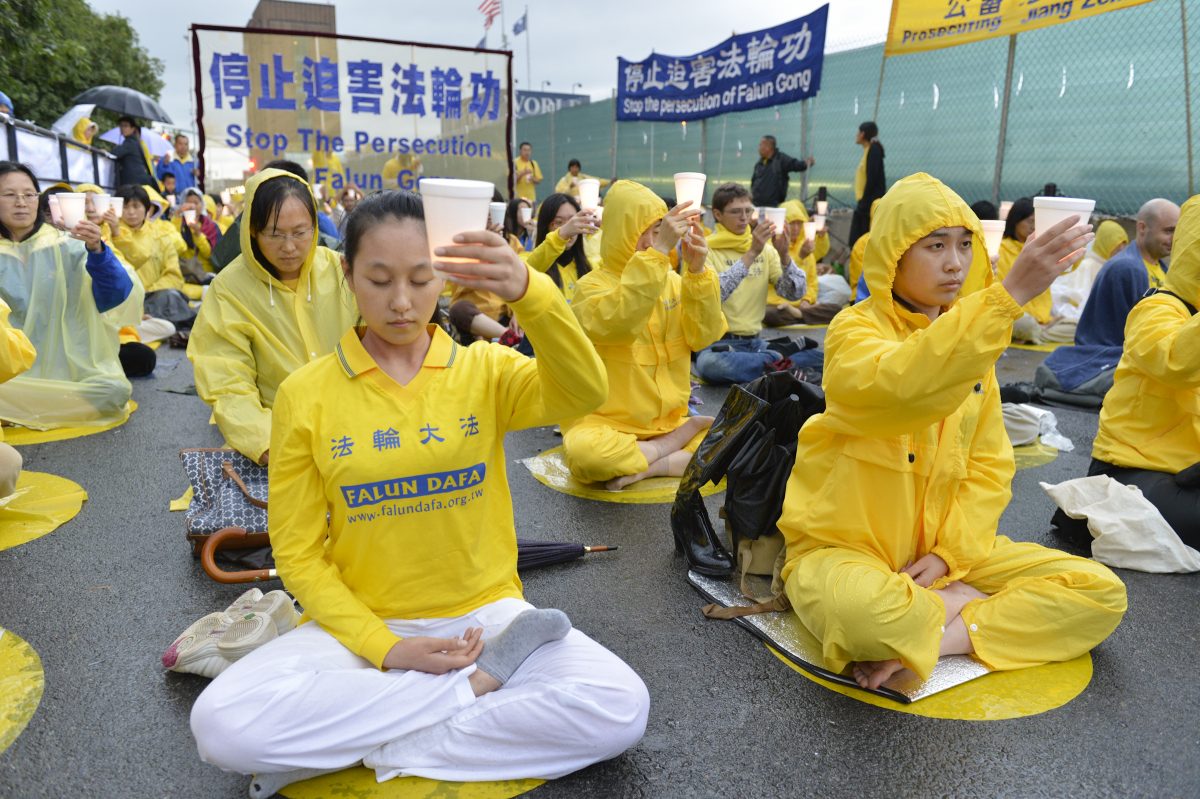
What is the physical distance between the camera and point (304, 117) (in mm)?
7336

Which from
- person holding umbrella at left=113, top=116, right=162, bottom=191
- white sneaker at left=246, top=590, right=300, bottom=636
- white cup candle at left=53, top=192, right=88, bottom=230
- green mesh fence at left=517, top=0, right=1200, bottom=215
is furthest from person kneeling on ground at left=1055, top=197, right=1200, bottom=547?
person holding umbrella at left=113, top=116, right=162, bottom=191

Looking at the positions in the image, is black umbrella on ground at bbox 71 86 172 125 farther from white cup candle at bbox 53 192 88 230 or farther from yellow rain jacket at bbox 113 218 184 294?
white cup candle at bbox 53 192 88 230

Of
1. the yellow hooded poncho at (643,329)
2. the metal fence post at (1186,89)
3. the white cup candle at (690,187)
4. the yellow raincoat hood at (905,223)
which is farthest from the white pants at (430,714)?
the metal fence post at (1186,89)

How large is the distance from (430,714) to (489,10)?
66.8 ft

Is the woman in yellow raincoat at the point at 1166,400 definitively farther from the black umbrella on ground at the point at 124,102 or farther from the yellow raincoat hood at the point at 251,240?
the black umbrella on ground at the point at 124,102

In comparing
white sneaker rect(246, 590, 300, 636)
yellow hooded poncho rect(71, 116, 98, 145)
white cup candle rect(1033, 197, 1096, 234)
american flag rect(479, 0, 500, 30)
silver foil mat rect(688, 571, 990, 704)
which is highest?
american flag rect(479, 0, 500, 30)

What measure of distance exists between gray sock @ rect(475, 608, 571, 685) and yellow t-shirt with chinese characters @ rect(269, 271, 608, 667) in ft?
0.56

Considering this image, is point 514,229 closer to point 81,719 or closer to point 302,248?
point 302,248

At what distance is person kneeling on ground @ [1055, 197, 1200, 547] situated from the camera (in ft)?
11.1

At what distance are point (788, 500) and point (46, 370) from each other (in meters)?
4.83

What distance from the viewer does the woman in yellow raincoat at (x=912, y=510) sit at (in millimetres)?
2471

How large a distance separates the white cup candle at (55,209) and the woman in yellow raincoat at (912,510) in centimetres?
460

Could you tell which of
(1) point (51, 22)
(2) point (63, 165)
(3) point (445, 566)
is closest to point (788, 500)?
(3) point (445, 566)

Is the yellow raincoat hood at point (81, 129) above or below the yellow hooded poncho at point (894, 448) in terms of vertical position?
above
